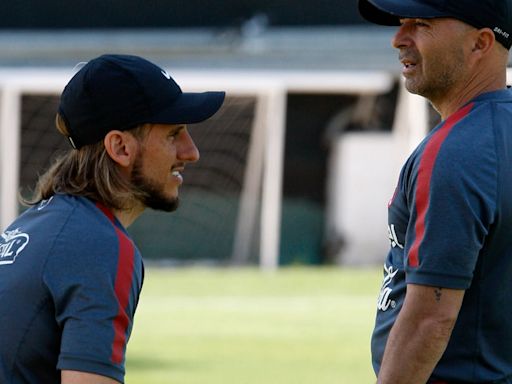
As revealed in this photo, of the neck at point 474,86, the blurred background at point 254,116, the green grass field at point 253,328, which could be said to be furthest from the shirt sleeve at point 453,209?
the blurred background at point 254,116

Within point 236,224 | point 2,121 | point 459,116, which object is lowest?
point 236,224

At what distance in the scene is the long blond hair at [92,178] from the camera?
3.19 metres

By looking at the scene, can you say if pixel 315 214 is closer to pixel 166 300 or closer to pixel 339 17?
pixel 339 17

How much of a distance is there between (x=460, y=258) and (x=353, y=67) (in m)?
16.7

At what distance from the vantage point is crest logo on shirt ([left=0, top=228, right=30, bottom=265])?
119 inches

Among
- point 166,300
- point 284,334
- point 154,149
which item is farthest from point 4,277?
point 166,300

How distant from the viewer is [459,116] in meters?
3.45

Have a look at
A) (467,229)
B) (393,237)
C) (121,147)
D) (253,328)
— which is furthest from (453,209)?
(253,328)

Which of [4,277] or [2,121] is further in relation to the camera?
[2,121]

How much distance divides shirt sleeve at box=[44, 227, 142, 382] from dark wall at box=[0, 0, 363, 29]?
17861mm

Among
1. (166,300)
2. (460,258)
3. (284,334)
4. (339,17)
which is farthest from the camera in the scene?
(339,17)

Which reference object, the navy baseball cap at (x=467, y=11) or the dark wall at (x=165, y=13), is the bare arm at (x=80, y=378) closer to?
the navy baseball cap at (x=467, y=11)

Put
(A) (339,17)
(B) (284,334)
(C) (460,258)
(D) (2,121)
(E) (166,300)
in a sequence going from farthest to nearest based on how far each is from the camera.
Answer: (A) (339,17), (D) (2,121), (E) (166,300), (B) (284,334), (C) (460,258)

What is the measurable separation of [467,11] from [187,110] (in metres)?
0.84
